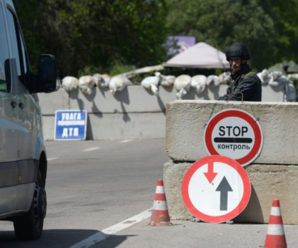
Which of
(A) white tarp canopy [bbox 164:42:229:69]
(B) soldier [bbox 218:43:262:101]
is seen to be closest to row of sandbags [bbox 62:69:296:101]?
(A) white tarp canopy [bbox 164:42:229:69]

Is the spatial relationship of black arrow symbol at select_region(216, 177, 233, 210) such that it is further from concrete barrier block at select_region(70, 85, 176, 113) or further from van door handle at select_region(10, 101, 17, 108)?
concrete barrier block at select_region(70, 85, 176, 113)

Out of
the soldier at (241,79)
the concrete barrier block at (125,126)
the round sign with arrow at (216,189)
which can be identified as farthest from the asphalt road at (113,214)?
the concrete barrier block at (125,126)

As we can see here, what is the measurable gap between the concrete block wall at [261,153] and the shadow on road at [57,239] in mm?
1083

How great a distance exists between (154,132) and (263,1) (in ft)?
170

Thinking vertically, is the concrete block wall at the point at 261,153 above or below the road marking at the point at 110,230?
above

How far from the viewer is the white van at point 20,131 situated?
310 inches

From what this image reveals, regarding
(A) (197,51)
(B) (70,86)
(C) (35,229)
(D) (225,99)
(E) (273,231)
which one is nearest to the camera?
(E) (273,231)

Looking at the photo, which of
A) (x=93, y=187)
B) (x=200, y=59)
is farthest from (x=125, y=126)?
(x=93, y=187)

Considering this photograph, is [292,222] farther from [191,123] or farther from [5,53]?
[5,53]

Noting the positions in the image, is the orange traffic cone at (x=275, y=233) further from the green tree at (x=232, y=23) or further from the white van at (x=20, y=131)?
the green tree at (x=232, y=23)

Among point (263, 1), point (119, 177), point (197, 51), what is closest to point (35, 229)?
point (119, 177)

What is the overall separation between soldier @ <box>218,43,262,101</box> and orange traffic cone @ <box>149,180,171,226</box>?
140 cm

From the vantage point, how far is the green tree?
249 feet

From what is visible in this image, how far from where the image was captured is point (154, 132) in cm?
2811
